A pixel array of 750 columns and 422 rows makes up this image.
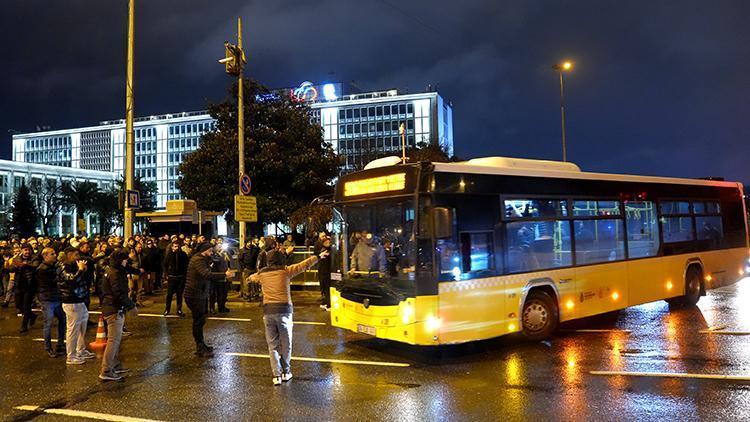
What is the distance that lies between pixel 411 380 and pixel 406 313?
1001 mm

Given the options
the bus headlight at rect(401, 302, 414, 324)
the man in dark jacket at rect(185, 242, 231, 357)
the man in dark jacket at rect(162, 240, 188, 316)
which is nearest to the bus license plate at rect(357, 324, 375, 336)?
the bus headlight at rect(401, 302, 414, 324)

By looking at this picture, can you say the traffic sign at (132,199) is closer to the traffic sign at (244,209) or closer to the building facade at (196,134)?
the traffic sign at (244,209)

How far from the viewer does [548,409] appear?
19.2ft

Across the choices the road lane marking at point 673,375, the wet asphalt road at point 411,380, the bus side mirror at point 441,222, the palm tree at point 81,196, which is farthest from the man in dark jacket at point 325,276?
the palm tree at point 81,196

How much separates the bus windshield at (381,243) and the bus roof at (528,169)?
39.9 inches

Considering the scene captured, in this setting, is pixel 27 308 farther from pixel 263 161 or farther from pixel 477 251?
pixel 263 161

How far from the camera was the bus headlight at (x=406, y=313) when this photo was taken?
25.7 feet

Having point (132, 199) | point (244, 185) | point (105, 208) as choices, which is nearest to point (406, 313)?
point (244, 185)

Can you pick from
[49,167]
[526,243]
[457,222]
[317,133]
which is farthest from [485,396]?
[49,167]

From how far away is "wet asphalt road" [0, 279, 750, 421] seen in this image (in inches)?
234

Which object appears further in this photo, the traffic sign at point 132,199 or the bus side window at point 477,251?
the traffic sign at point 132,199

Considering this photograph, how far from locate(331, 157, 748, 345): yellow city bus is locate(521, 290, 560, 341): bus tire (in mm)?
20

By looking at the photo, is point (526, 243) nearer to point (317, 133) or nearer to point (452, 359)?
point (452, 359)

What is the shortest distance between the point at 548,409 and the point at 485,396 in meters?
0.78
